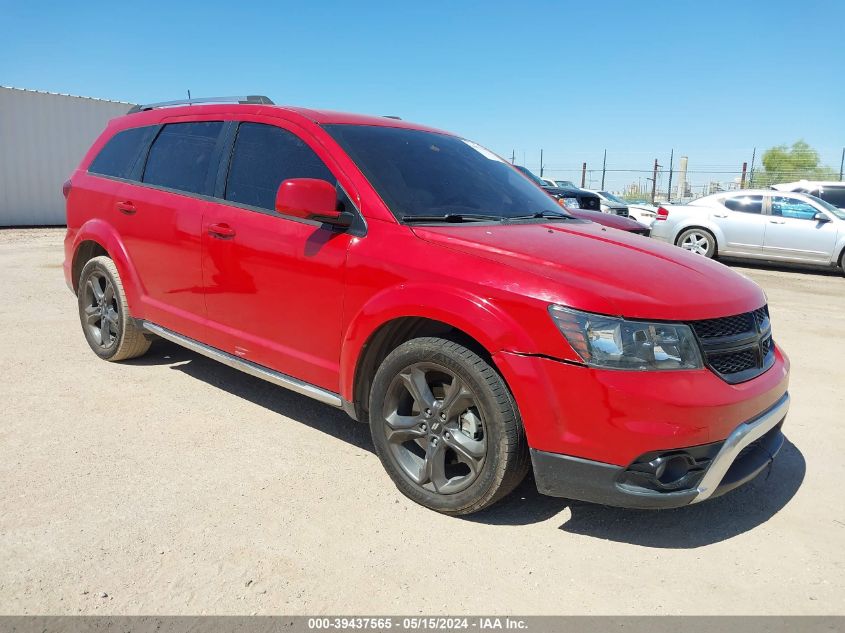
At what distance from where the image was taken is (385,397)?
3.13 metres

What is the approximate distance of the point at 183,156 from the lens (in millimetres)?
4387

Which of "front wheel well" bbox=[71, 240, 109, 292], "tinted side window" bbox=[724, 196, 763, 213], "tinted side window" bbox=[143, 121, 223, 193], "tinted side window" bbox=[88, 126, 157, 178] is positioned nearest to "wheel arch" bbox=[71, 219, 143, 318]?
"front wheel well" bbox=[71, 240, 109, 292]

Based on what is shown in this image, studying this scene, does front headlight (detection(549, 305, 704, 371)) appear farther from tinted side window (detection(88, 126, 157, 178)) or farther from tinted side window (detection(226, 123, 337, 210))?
tinted side window (detection(88, 126, 157, 178))

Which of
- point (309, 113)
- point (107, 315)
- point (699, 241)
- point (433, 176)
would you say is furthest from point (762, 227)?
point (107, 315)

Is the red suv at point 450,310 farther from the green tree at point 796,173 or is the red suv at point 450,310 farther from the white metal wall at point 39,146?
the green tree at point 796,173

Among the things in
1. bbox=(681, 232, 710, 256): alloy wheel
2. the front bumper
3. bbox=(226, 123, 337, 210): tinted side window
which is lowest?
the front bumper

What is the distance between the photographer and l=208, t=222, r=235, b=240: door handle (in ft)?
12.4

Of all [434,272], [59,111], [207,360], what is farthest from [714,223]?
[59,111]

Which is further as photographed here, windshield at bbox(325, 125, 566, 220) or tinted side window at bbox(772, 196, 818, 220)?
tinted side window at bbox(772, 196, 818, 220)

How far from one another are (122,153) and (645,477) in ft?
14.0

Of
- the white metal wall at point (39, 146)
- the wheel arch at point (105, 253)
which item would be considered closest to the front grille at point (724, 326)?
the wheel arch at point (105, 253)

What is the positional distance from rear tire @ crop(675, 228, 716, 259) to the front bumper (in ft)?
34.3

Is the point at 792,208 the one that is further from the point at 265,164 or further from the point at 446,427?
the point at 446,427

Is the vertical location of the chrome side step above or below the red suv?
below
